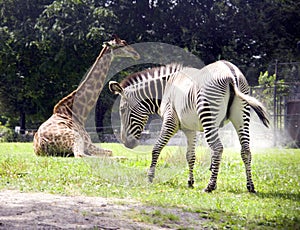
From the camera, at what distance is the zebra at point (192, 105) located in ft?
22.9

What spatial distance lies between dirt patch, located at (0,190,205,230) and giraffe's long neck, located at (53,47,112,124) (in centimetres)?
703

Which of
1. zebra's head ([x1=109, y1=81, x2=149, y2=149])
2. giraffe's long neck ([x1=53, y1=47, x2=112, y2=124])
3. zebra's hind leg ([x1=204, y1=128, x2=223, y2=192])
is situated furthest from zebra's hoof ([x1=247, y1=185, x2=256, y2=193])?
giraffe's long neck ([x1=53, y1=47, x2=112, y2=124])

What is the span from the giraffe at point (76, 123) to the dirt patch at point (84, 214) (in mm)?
5797

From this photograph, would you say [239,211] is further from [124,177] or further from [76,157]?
[76,157]

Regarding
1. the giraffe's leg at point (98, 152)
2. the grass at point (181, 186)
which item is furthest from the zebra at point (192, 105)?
the giraffe's leg at point (98, 152)

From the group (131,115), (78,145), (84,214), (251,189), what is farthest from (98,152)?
(84,214)

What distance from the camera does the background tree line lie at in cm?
2452

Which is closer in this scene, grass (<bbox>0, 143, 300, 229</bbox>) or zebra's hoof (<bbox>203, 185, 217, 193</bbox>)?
grass (<bbox>0, 143, 300, 229</bbox>)

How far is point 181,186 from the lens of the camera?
24.6 ft

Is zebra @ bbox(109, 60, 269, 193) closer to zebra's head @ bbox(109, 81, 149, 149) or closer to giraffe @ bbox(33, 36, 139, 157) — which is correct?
zebra's head @ bbox(109, 81, 149, 149)

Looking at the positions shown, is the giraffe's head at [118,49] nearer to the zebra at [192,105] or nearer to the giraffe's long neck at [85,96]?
the giraffe's long neck at [85,96]

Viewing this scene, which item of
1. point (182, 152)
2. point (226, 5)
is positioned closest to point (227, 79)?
point (182, 152)

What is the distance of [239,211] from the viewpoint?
18.3ft

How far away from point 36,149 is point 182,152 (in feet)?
11.9
